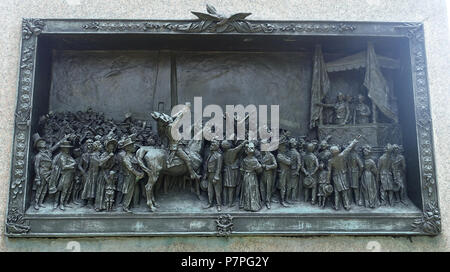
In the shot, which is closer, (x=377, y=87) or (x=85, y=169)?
(x=85, y=169)

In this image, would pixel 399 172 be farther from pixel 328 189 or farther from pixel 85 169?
pixel 85 169

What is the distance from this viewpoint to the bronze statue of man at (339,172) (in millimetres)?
6133

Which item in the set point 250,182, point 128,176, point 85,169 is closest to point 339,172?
point 250,182

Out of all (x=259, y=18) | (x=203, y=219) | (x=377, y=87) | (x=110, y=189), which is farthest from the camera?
(x=377, y=87)

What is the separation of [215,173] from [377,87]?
2.88 m

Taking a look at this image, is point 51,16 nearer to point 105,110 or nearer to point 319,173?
point 105,110

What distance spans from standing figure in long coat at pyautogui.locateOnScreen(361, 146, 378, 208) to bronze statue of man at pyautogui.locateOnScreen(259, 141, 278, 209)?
133 centimetres

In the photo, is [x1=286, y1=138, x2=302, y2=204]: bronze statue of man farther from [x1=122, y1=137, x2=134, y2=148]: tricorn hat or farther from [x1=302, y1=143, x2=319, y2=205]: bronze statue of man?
[x1=122, y1=137, x2=134, y2=148]: tricorn hat

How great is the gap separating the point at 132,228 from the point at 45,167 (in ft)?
5.08

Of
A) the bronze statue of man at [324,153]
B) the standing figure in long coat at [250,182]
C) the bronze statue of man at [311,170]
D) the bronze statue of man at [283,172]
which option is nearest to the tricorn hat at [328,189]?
the bronze statue of man at [311,170]

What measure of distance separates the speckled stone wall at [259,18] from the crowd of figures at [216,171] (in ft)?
1.59

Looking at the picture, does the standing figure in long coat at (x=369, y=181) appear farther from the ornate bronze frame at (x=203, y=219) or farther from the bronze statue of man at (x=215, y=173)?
the bronze statue of man at (x=215, y=173)

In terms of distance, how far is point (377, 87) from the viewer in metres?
6.61

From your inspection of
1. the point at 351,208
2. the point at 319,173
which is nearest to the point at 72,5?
the point at 319,173
